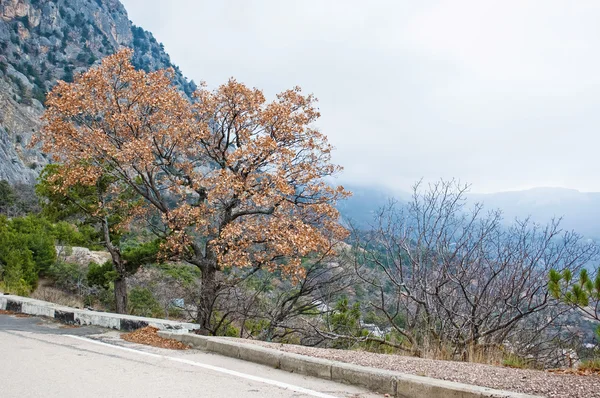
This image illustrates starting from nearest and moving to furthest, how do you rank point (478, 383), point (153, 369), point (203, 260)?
point (478, 383) → point (153, 369) → point (203, 260)

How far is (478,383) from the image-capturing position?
441 cm

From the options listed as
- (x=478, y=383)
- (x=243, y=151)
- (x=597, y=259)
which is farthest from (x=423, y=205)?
(x=478, y=383)

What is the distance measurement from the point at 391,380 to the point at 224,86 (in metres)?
10.2

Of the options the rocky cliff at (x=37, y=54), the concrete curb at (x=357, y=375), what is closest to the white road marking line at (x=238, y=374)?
the concrete curb at (x=357, y=375)

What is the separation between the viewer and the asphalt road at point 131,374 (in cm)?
439

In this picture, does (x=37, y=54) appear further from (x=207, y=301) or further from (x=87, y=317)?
(x=87, y=317)

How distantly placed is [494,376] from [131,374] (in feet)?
13.1

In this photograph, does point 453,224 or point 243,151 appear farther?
point 243,151

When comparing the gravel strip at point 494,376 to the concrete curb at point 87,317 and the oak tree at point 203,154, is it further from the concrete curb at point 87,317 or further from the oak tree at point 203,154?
the oak tree at point 203,154

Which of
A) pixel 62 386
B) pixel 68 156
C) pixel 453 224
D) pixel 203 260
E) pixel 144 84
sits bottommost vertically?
pixel 62 386

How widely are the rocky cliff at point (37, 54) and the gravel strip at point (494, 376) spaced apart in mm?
68988

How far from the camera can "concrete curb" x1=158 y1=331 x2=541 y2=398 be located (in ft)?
13.7

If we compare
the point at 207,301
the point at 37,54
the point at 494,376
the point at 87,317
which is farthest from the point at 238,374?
the point at 37,54

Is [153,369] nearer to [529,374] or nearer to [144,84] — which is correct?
[529,374]
